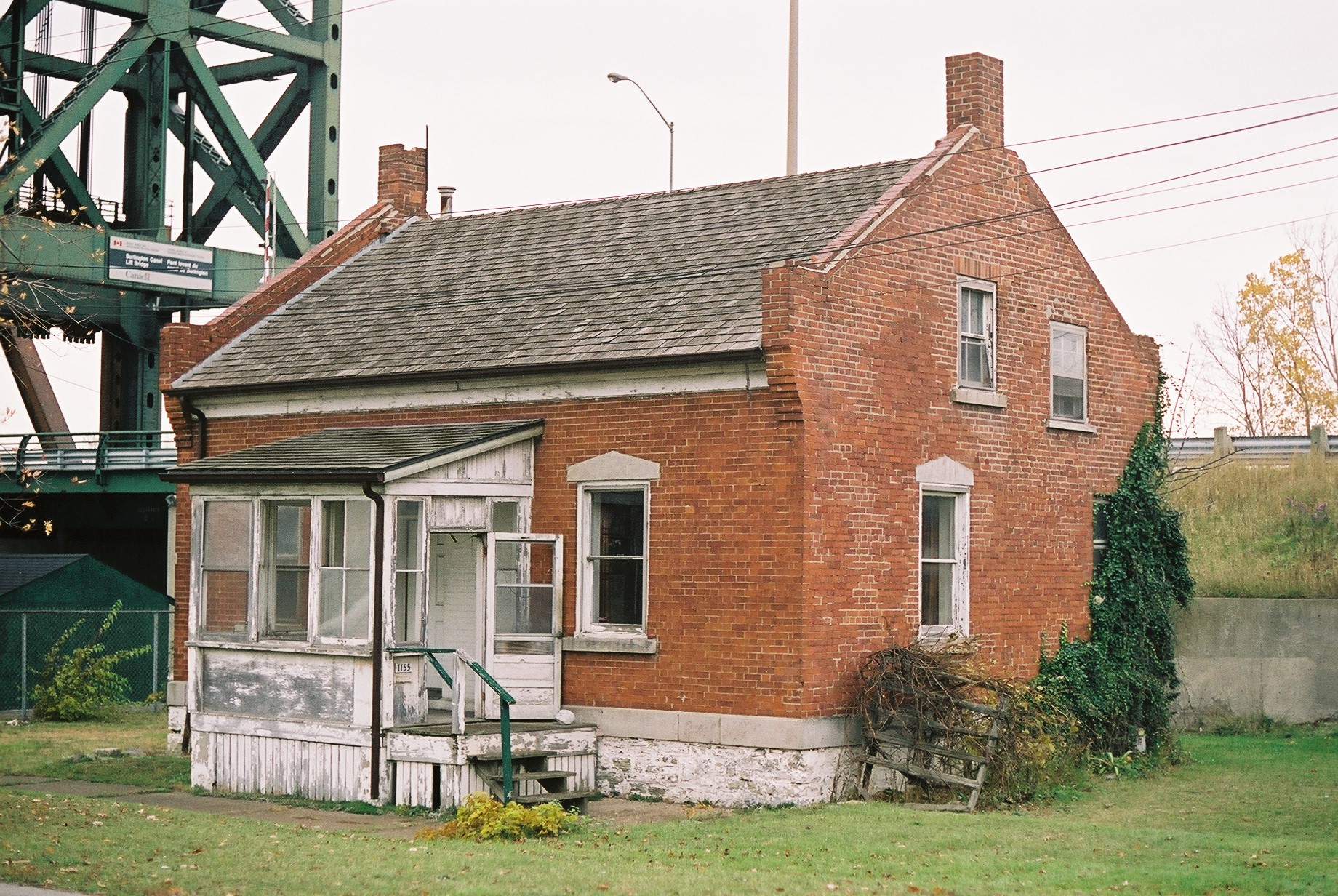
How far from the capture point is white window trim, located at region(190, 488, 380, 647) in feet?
57.8

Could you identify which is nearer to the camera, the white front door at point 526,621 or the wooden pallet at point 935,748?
the wooden pallet at point 935,748

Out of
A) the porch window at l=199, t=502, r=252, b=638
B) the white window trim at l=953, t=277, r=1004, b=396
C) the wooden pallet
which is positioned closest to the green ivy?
the white window trim at l=953, t=277, r=1004, b=396

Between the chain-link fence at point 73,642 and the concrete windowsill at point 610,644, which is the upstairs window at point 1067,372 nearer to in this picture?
the concrete windowsill at point 610,644

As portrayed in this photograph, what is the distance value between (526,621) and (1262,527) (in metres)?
16.7

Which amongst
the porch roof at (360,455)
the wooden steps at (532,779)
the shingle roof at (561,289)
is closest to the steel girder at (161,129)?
the shingle roof at (561,289)

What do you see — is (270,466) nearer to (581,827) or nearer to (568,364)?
(568,364)

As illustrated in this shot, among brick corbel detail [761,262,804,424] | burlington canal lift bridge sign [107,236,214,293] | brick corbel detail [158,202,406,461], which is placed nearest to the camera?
brick corbel detail [761,262,804,424]

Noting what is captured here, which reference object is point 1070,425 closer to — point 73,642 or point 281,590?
point 281,590

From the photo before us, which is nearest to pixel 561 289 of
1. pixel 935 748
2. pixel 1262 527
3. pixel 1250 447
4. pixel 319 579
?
pixel 319 579

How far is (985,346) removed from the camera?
19812mm

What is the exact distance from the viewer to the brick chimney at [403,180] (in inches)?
1058

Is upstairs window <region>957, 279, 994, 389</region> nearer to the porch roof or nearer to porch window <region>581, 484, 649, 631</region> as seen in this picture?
porch window <region>581, 484, 649, 631</region>

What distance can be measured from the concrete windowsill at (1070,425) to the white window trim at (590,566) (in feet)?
19.3

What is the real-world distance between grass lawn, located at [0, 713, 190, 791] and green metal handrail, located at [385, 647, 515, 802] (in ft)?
13.3
